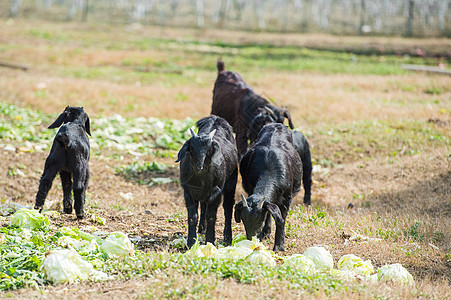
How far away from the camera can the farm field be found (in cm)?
596

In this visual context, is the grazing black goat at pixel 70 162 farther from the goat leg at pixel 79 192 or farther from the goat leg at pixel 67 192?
the goat leg at pixel 67 192

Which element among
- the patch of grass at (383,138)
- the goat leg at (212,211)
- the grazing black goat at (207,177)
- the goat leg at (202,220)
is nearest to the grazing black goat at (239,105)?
the patch of grass at (383,138)

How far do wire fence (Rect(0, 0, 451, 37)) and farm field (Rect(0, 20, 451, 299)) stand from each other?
34.6 meters

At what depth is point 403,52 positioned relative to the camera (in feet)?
128

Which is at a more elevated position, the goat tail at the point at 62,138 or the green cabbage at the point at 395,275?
the goat tail at the point at 62,138

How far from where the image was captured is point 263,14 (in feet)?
264

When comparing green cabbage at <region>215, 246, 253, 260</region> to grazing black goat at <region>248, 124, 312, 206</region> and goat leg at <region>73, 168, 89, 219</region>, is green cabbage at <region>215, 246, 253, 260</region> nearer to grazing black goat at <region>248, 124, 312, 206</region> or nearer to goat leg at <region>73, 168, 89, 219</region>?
goat leg at <region>73, 168, 89, 219</region>

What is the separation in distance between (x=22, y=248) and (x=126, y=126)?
28.6ft

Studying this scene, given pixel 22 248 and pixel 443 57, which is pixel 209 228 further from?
pixel 443 57

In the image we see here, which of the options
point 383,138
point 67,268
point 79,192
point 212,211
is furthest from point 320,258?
point 383,138

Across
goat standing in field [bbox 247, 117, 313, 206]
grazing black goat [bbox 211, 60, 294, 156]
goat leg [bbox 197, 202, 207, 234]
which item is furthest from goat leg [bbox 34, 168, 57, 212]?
grazing black goat [bbox 211, 60, 294, 156]

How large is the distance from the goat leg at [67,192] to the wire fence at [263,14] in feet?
167

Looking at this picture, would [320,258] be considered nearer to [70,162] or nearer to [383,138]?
[70,162]

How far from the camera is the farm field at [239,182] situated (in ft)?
19.6
